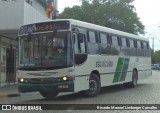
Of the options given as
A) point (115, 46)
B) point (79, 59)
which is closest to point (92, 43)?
point (79, 59)

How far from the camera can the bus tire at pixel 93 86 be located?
16.0 metres

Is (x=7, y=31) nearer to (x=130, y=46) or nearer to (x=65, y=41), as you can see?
(x=130, y=46)

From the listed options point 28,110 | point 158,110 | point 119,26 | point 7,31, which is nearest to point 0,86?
point 7,31

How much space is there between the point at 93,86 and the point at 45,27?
10.6 feet

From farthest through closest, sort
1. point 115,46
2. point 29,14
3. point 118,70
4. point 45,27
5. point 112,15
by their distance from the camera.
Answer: point 112,15, point 29,14, point 118,70, point 115,46, point 45,27

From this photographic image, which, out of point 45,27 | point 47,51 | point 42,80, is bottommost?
point 42,80

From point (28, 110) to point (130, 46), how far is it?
10.3 m

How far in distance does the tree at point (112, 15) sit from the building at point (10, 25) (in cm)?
3339

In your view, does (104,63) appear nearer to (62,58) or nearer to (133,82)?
(62,58)

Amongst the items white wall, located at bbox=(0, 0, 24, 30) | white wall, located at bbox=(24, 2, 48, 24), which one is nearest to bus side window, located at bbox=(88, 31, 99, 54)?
white wall, located at bbox=(0, 0, 24, 30)

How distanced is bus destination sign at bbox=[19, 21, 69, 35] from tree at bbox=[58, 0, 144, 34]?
4434cm

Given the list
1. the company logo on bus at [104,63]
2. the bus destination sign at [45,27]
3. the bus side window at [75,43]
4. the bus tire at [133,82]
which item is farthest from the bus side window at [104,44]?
the bus tire at [133,82]

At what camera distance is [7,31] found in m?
22.9

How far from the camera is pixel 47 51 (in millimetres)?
14711
